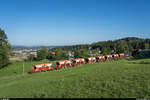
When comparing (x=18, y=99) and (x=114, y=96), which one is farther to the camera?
(x=18, y=99)

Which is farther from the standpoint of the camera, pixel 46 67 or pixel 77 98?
pixel 46 67

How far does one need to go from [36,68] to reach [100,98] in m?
16.8

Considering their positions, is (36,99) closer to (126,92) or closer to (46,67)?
(126,92)

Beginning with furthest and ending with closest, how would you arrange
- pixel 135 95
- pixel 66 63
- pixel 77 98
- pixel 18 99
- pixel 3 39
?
pixel 3 39 < pixel 66 63 < pixel 18 99 < pixel 77 98 < pixel 135 95

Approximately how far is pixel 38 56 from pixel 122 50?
4534 centimetres

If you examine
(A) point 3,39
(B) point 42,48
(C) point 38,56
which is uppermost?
(A) point 3,39

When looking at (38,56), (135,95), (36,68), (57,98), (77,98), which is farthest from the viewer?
(38,56)

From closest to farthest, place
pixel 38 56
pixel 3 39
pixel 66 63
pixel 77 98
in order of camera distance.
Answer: pixel 77 98 < pixel 66 63 < pixel 3 39 < pixel 38 56

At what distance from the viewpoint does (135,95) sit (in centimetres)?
493

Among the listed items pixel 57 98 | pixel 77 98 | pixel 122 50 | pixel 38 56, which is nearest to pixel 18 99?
pixel 57 98

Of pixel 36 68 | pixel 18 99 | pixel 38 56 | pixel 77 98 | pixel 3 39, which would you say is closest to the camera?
pixel 77 98

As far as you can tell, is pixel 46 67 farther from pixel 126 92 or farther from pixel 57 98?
pixel 126 92

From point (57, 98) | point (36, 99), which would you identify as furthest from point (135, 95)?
point (36, 99)

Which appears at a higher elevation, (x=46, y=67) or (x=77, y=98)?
(x=77, y=98)
